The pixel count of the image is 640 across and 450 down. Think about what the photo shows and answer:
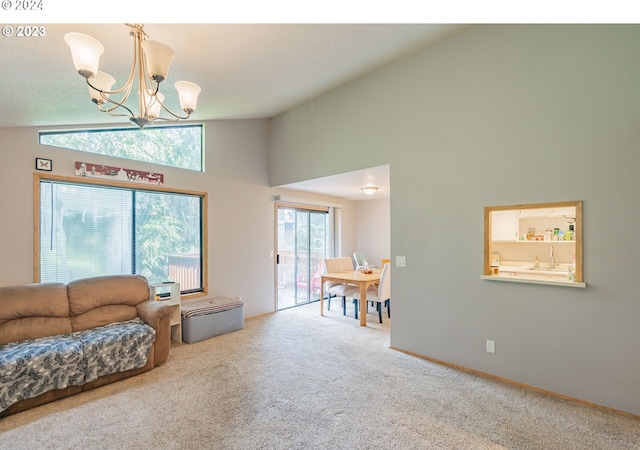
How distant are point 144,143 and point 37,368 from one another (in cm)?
271

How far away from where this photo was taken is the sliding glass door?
18.4 ft

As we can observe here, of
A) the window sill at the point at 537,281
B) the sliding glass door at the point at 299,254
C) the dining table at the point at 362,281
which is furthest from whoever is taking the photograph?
the sliding glass door at the point at 299,254

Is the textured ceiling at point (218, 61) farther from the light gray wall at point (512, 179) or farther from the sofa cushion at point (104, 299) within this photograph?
the sofa cushion at point (104, 299)

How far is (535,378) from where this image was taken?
8.63 feet

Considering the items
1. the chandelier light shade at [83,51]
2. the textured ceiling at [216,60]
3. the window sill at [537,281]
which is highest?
the textured ceiling at [216,60]

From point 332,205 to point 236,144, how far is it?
2.45 m

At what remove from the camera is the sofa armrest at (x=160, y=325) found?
308 centimetres

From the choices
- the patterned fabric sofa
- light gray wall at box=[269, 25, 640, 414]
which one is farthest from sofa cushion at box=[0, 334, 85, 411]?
light gray wall at box=[269, 25, 640, 414]

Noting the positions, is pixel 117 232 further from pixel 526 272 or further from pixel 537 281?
pixel 526 272

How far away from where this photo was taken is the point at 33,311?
2758 mm

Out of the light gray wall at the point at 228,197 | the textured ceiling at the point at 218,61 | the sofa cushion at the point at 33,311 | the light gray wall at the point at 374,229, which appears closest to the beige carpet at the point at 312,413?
the sofa cushion at the point at 33,311

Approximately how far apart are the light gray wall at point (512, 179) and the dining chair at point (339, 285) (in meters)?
1.61

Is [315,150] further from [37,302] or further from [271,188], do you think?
[37,302]
